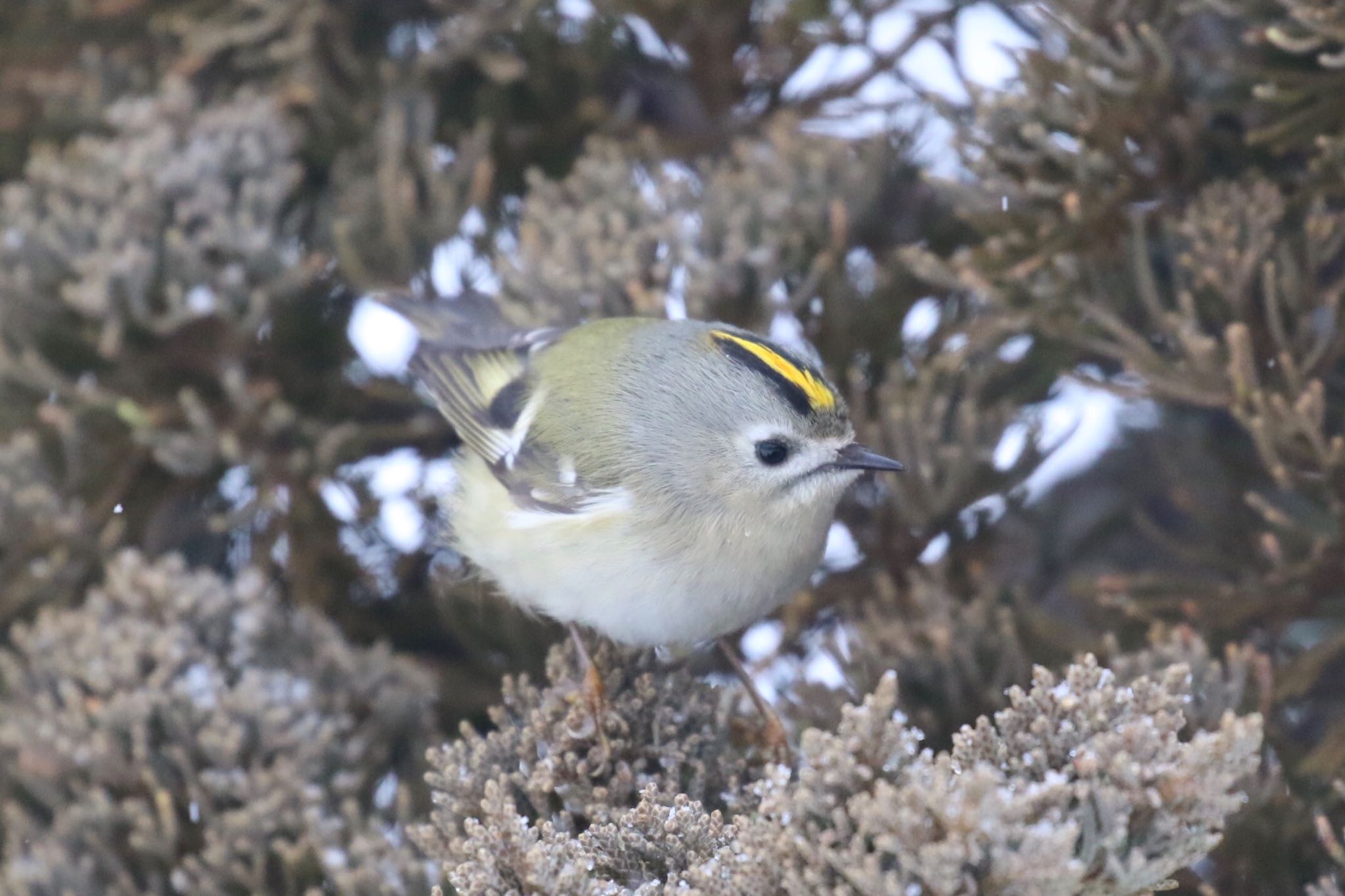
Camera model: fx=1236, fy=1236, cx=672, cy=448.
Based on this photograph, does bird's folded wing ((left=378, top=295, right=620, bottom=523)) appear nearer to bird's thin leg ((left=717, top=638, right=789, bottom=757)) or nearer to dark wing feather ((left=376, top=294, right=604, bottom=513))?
dark wing feather ((left=376, top=294, right=604, bottom=513))

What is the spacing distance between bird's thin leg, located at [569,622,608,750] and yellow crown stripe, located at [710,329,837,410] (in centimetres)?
36

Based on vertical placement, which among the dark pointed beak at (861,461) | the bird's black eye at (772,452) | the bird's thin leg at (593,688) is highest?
the dark pointed beak at (861,461)

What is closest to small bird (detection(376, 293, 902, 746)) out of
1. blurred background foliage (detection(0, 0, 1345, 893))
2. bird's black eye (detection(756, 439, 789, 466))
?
bird's black eye (detection(756, 439, 789, 466))

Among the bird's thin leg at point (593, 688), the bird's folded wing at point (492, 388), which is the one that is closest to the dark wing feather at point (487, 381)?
the bird's folded wing at point (492, 388)

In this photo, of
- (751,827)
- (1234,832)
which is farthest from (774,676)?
(751,827)

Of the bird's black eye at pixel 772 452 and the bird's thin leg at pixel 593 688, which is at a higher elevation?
the bird's black eye at pixel 772 452

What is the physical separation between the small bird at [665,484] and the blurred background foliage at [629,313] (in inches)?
4.6

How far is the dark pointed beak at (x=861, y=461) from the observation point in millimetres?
1262

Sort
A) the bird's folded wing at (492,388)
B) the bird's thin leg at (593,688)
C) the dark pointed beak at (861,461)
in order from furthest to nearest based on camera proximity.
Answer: the bird's folded wing at (492,388) < the dark pointed beak at (861,461) < the bird's thin leg at (593,688)

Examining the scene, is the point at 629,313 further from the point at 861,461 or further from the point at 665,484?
the point at 861,461

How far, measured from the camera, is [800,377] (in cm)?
133

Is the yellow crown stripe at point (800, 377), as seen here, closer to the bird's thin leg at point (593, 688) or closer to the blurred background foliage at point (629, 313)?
the blurred background foliage at point (629, 313)

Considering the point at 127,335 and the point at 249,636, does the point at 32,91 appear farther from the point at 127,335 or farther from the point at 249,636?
the point at 249,636

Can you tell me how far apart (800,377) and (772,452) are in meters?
0.09
